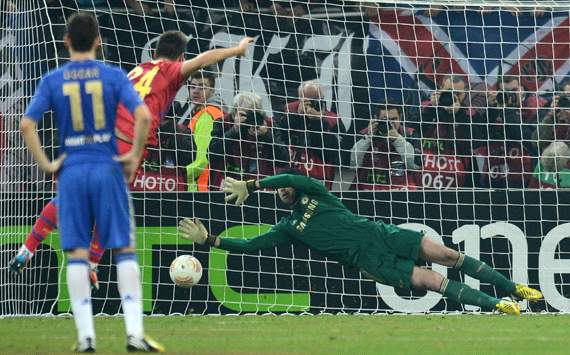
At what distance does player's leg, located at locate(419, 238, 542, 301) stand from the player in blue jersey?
20.5ft

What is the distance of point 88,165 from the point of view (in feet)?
27.9

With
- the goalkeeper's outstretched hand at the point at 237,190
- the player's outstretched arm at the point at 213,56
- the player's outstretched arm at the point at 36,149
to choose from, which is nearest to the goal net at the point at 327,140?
the goalkeeper's outstretched hand at the point at 237,190

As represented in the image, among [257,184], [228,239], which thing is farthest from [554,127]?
[228,239]

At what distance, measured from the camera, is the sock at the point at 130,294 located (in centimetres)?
841

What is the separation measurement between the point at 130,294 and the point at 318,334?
3.22 m

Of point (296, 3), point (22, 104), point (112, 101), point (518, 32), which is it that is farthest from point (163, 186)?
point (112, 101)

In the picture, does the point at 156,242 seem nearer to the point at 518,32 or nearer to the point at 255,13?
the point at 255,13

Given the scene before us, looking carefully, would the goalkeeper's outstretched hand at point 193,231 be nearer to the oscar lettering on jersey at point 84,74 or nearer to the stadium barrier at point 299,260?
the stadium barrier at point 299,260

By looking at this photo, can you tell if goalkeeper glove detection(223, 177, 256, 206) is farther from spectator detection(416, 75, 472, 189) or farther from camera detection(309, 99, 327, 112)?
spectator detection(416, 75, 472, 189)

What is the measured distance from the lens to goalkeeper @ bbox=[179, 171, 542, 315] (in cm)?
1412

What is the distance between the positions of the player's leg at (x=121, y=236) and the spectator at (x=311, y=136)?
24.0 feet

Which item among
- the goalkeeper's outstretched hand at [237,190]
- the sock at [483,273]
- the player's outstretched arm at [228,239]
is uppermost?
the goalkeeper's outstretched hand at [237,190]

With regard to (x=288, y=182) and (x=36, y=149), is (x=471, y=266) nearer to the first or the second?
(x=288, y=182)

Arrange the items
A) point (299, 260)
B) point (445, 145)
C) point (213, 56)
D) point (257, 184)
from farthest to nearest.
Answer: point (445, 145), point (299, 260), point (257, 184), point (213, 56)
